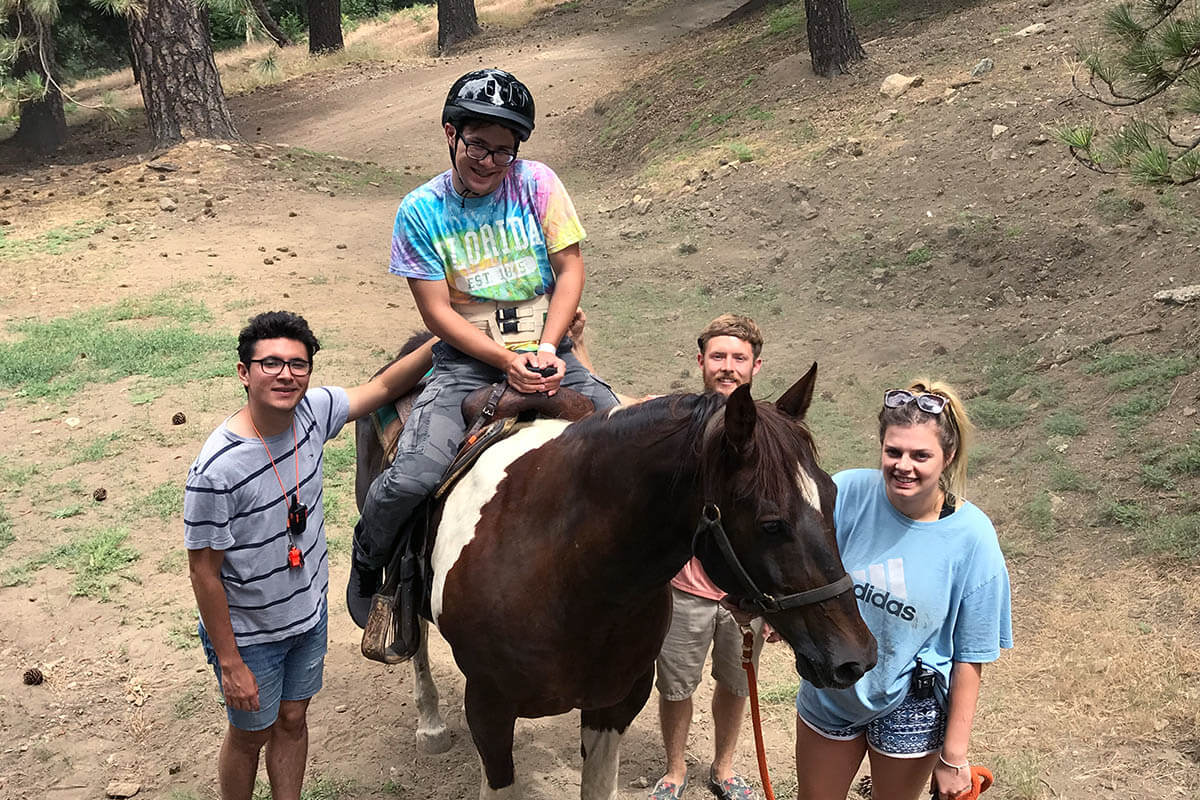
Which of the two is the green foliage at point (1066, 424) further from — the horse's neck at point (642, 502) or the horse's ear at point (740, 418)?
the horse's ear at point (740, 418)

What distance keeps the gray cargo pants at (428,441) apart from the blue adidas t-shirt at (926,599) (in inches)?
39.7

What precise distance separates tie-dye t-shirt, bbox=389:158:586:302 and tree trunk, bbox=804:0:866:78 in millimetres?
10283

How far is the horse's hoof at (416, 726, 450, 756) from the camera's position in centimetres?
430

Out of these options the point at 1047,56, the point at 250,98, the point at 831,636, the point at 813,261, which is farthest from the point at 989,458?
the point at 250,98

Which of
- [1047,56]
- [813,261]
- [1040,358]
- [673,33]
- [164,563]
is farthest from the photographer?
[673,33]

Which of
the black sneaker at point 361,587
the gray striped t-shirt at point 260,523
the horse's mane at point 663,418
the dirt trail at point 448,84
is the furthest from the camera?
the dirt trail at point 448,84

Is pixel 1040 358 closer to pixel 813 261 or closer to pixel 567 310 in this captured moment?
pixel 813 261

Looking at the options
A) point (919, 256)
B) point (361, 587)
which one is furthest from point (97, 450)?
point (919, 256)

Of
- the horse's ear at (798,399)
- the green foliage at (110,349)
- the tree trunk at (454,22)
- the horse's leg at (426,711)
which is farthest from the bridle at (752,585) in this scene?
the tree trunk at (454,22)

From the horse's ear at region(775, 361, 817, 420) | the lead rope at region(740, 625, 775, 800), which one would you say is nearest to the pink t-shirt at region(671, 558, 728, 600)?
the lead rope at region(740, 625, 775, 800)

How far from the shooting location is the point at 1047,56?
10828mm

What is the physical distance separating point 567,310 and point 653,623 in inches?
49.0

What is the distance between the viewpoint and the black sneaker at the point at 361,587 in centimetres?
368

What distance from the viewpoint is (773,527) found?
7.30 ft
